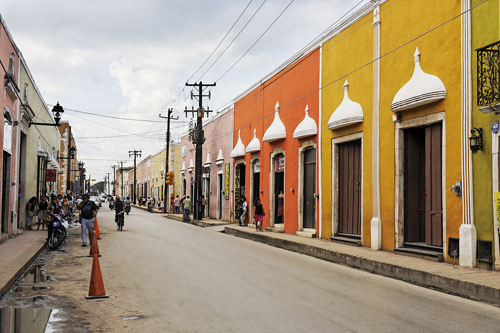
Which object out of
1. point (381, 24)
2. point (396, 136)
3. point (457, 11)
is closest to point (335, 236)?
point (396, 136)

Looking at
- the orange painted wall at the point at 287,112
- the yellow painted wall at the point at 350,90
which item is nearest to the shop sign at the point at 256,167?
the orange painted wall at the point at 287,112

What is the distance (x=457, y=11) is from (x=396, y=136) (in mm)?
3498

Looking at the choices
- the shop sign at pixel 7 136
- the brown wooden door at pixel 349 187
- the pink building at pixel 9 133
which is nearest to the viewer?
the pink building at pixel 9 133

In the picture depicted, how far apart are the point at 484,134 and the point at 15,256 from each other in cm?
1097

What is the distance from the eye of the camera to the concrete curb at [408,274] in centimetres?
797

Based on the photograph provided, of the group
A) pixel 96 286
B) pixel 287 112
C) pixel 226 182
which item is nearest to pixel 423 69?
pixel 96 286

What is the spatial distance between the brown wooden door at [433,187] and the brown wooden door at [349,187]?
3.35 meters

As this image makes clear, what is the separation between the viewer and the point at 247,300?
23.5 ft

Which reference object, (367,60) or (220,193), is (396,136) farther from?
(220,193)

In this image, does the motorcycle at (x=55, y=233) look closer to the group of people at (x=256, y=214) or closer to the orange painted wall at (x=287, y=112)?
the orange painted wall at (x=287, y=112)

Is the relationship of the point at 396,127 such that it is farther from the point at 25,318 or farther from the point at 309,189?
the point at 25,318

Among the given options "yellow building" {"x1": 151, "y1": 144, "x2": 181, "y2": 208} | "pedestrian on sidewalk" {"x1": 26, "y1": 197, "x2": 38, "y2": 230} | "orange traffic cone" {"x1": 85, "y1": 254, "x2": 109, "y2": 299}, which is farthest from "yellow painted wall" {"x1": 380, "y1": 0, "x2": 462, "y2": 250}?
"yellow building" {"x1": 151, "y1": 144, "x2": 181, "y2": 208}

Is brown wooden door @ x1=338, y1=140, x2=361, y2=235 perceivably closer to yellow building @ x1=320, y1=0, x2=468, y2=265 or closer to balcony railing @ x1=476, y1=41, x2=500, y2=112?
yellow building @ x1=320, y1=0, x2=468, y2=265

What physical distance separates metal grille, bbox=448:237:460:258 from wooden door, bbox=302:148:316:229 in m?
7.93
